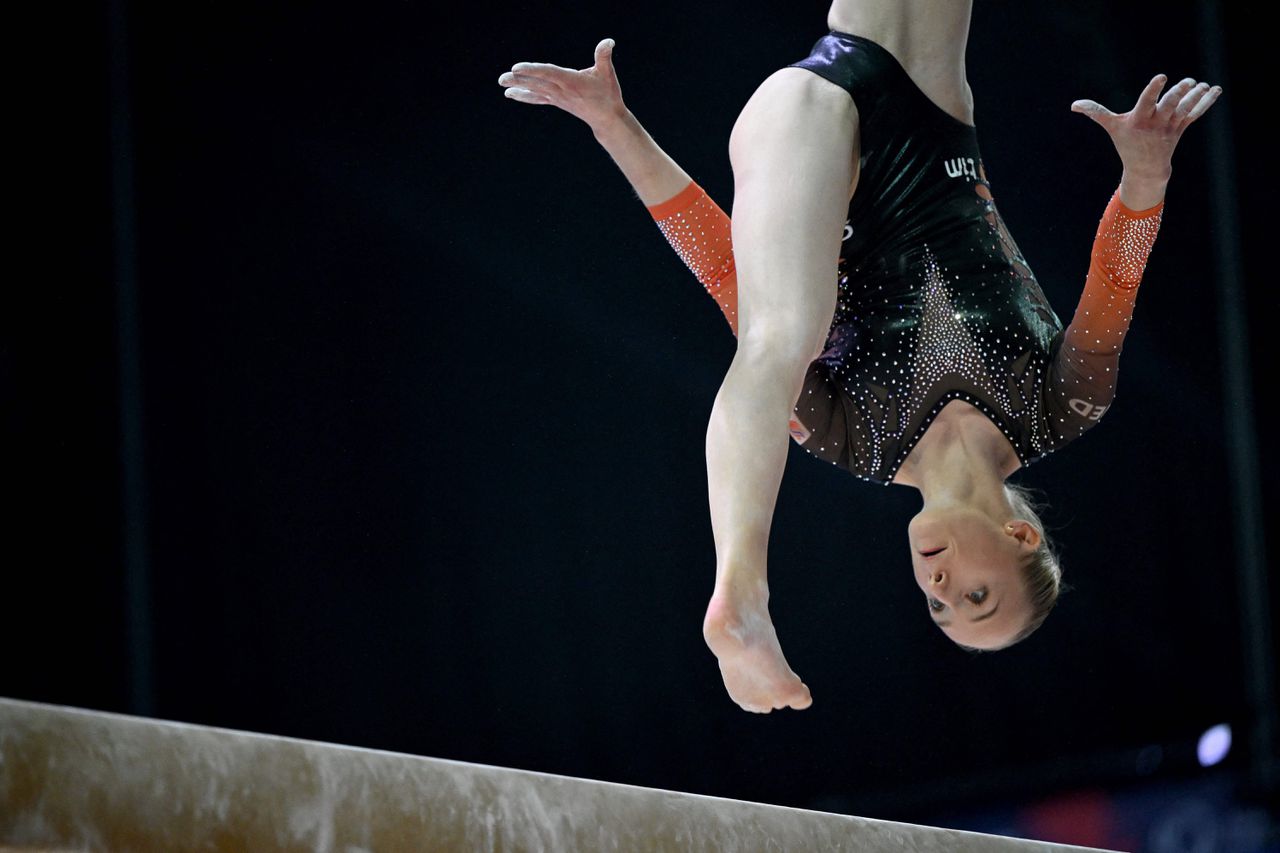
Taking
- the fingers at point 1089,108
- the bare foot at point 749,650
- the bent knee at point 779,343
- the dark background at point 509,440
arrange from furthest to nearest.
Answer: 1. the dark background at point 509,440
2. the fingers at point 1089,108
3. the bent knee at point 779,343
4. the bare foot at point 749,650

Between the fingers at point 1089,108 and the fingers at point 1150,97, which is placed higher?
the fingers at point 1150,97

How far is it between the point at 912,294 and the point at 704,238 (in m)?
0.40

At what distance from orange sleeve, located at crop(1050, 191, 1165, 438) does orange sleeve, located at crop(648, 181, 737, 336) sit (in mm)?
609

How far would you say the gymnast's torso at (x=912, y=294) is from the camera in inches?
98.2

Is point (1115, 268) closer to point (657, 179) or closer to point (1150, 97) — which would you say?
point (1150, 97)

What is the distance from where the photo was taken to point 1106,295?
2.57 m

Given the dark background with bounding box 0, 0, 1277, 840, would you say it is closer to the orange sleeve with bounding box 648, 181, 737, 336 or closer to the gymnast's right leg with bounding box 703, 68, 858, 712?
the orange sleeve with bounding box 648, 181, 737, 336

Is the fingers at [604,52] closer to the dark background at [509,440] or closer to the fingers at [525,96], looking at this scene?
the fingers at [525,96]

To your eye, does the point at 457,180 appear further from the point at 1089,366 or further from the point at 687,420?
the point at 1089,366

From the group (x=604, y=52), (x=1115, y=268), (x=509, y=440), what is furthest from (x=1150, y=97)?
(x=509, y=440)

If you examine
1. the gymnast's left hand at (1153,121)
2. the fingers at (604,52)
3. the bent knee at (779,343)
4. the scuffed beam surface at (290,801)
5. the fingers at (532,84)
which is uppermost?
the fingers at (604,52)

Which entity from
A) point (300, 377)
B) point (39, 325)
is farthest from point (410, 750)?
point (39, 325)

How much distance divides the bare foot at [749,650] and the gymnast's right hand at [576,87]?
1.10m

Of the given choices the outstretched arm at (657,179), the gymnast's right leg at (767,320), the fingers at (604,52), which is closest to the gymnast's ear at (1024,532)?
the gymnast's right leg at (767,320)
